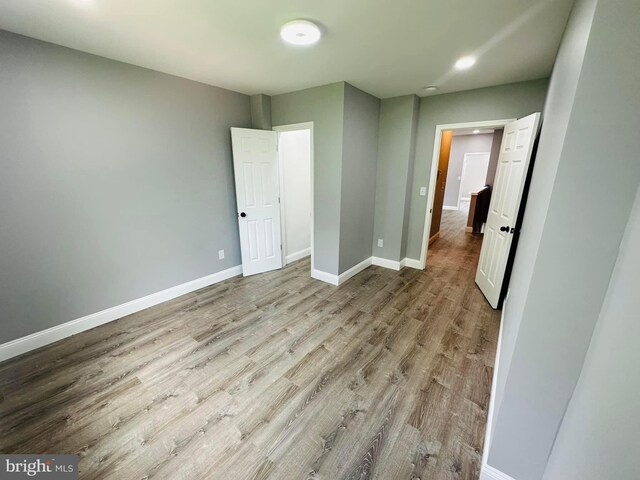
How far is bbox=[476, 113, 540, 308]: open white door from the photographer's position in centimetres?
260

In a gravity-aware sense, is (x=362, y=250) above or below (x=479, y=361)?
above

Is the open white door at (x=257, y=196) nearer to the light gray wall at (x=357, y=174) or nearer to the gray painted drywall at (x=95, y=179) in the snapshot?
the gray painted drywall at (x=95, y=179)

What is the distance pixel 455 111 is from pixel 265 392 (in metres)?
3.85

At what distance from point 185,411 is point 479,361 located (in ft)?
7.46

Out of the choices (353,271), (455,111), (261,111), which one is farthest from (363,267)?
(261,111)

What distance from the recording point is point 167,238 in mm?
2980

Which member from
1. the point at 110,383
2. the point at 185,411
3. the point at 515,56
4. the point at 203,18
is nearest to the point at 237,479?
the point at 185,411

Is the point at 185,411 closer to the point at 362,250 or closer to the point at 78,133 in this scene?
the point at 78,133

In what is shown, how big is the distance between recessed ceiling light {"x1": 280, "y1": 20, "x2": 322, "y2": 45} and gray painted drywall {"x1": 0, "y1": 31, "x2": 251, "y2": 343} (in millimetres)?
1647

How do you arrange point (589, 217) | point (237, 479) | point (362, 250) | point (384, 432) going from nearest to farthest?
point (589, 217), point (237, 479), point (384, 432), point (362, 250)

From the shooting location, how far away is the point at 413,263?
4.11 metres

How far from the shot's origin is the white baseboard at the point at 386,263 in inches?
158

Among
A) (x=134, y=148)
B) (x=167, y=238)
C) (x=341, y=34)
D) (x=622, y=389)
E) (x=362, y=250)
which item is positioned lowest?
(x=362, y=250)
